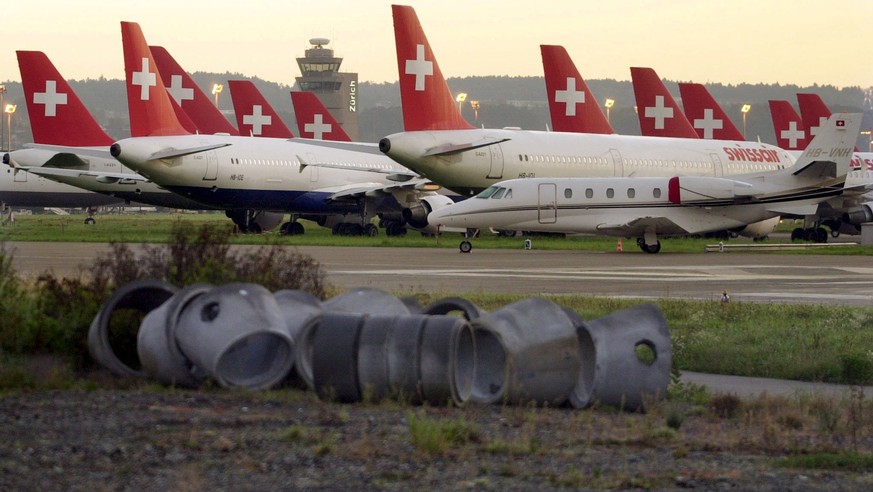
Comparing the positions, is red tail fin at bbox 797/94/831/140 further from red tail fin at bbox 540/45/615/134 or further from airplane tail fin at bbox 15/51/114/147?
airplane tail fin at bbox 15/51/114/147

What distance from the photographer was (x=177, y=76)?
7188 centimetres

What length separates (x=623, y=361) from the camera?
10766mm

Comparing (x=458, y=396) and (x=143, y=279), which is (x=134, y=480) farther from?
(x=143, y=279)

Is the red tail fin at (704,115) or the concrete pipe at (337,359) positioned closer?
the concrete pipe at (337,359)

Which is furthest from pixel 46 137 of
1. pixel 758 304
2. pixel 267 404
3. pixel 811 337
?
pixel 267 404

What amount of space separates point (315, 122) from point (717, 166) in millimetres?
27193

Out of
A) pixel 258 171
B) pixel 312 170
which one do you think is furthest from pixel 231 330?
pixel 312 170

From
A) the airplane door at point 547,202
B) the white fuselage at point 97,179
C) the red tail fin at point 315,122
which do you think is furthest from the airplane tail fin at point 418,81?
the red tail fin at point 315,122

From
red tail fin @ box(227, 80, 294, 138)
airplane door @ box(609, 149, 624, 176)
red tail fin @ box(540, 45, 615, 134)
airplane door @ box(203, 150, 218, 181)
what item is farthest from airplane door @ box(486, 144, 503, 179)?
red tail fin @ box(227, 80, 294, 138)

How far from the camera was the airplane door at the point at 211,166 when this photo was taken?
50.6m

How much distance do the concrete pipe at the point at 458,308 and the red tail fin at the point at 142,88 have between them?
130 ft

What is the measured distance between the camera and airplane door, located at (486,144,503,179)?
1911 inches

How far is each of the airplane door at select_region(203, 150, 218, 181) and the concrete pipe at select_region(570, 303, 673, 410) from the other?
40798 millimetres

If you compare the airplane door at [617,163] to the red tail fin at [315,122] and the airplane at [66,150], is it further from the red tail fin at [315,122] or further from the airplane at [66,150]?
the red tail fin at [315,122]
